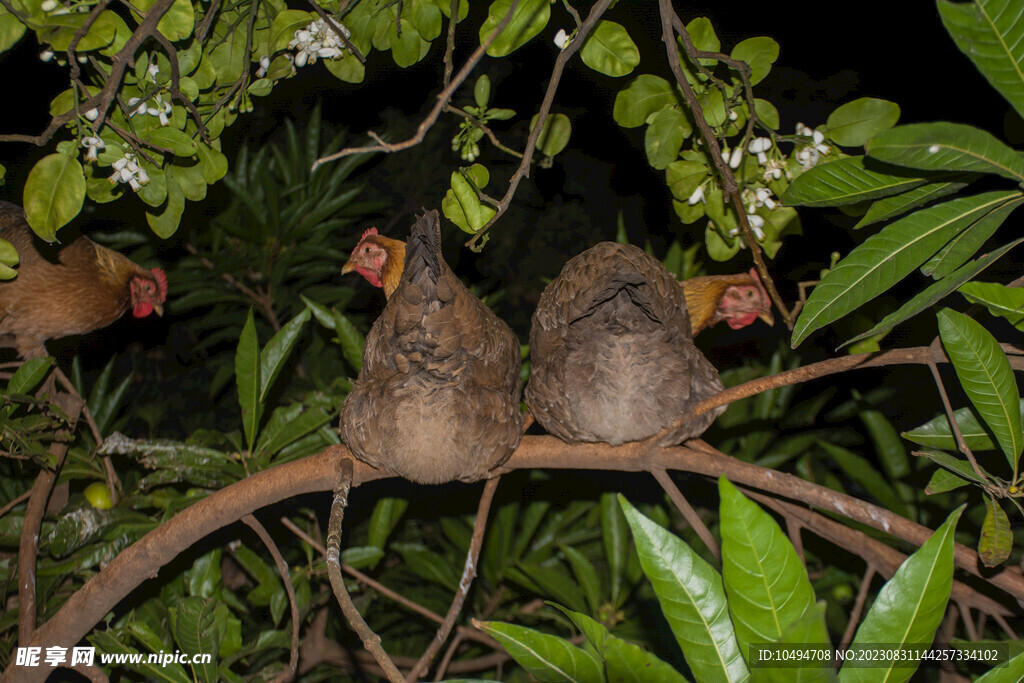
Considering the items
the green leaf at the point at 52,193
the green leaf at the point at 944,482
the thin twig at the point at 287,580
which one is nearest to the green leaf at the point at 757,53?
the green leaf at the point at 944,482

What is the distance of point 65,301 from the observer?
2.09 meters

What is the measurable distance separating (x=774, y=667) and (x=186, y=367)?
3293 mm

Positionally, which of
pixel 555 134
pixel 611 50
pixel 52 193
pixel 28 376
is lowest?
pixel 28 376

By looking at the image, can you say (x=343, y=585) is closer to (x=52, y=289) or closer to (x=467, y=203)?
(x=467, y=203)

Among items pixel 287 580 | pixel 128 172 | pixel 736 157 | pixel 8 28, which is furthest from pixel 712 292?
pixel 8 28

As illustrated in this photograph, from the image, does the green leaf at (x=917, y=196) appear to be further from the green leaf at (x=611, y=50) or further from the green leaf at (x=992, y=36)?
the green leaf at (x=611, y=50)

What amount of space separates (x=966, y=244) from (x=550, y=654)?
3.14ft

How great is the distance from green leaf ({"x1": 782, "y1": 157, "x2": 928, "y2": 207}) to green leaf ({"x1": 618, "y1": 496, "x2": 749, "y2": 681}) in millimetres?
676

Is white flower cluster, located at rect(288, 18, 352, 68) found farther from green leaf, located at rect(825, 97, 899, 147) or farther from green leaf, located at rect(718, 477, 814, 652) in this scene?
green leaf, located at rect(718, 477, 814, 652)

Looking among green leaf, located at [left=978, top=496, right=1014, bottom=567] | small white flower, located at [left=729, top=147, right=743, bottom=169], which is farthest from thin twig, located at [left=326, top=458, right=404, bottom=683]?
small white flower, located at [left=729, top=147, right=743, bottom=169]

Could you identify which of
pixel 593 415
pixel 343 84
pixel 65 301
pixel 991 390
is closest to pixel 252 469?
pixel 65 301

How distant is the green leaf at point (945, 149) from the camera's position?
0.85 metres

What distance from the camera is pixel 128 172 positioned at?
1.34 m

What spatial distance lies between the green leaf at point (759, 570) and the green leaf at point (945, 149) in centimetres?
53
